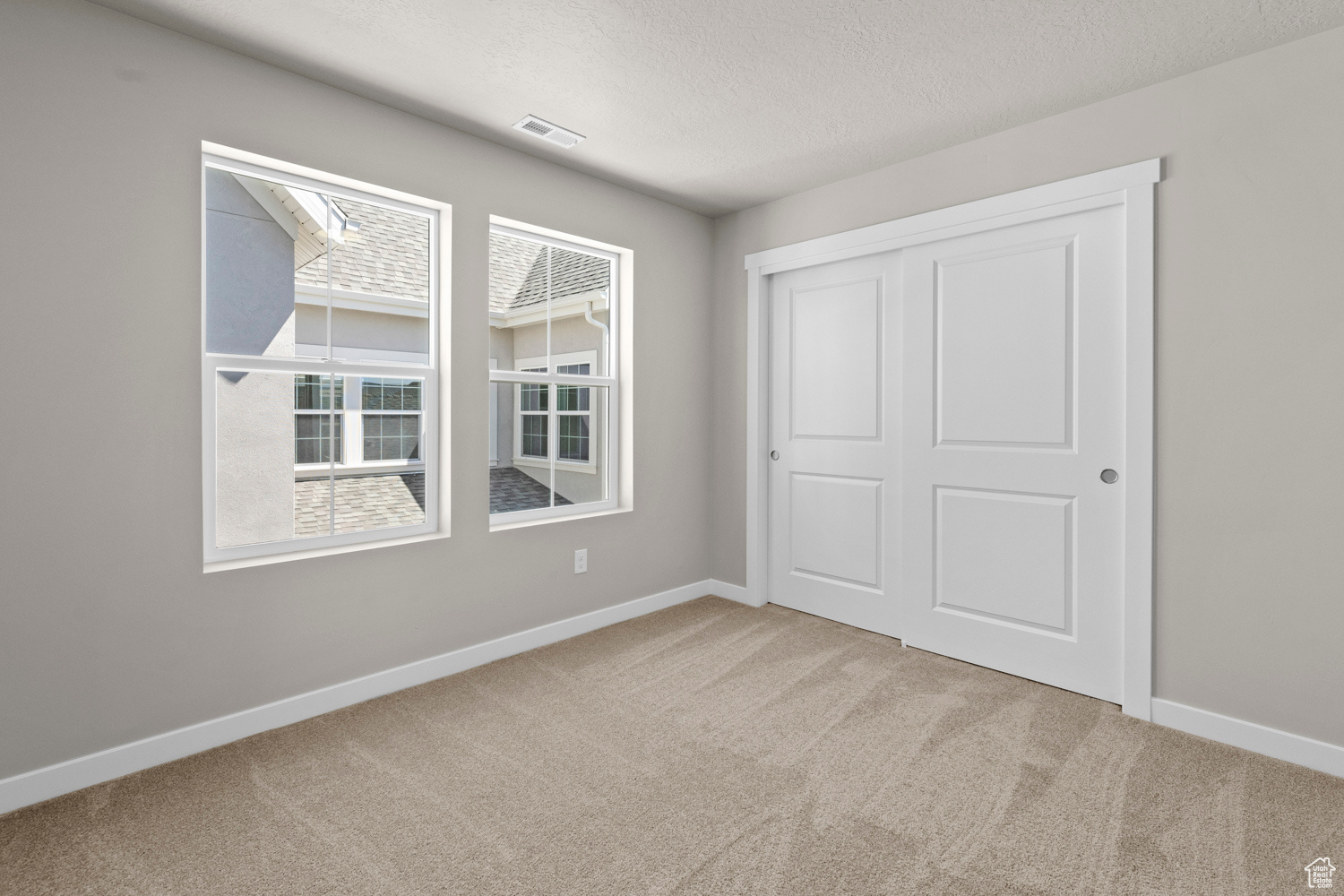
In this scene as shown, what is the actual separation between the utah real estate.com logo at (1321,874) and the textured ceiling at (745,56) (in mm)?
2487

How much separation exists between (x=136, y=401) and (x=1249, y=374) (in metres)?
3.84

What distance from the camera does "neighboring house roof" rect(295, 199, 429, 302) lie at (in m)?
2.65

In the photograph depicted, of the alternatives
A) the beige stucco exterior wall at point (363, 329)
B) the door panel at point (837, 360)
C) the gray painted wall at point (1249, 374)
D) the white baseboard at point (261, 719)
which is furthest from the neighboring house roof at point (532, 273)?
the gray painted wall at point (1249, 374)

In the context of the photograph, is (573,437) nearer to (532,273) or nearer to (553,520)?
(553,520)

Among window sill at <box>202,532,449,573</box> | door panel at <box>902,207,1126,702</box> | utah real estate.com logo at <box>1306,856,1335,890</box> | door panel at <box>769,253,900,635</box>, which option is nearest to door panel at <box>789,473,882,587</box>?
door panel at <box>769,253,900,635</box>

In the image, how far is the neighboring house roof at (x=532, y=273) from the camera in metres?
3.17

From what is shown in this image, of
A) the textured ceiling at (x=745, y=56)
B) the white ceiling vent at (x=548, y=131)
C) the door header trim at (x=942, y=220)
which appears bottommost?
the door header trim at (x=942, y=220)

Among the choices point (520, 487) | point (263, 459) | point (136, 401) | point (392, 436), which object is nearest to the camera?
point (136, 401)

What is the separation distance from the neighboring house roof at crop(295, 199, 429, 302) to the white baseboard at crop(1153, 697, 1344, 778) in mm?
3530

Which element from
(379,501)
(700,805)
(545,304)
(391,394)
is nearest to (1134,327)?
(700,805)

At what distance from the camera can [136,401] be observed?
210cm

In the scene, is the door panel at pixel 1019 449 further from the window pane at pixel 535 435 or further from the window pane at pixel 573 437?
the window pane at pixel 535 435

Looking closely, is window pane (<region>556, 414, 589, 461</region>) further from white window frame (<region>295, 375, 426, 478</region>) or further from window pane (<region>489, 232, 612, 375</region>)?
white window frame (<region>295, 375, 426, 478</region>)

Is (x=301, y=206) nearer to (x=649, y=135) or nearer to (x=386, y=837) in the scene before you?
(x=649, y=135)
